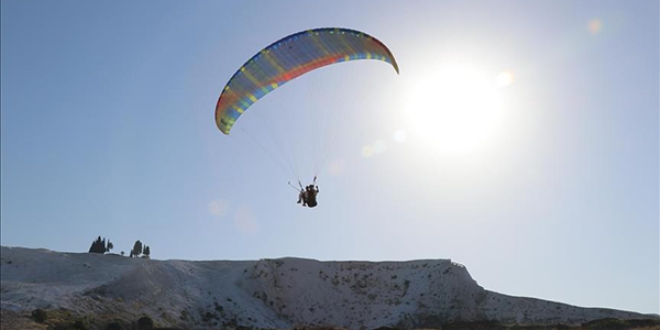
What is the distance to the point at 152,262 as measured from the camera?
46.3 metres

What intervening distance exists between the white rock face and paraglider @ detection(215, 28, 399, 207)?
17.5m

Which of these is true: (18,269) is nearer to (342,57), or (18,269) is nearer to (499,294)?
(342,57)

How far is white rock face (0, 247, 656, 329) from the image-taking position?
3850cm

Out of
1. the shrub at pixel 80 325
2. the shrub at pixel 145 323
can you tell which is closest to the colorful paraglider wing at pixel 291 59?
the shrub at pixel 80 325

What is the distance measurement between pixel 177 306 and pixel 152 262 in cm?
760

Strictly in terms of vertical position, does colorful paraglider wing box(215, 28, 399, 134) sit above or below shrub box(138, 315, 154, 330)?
above

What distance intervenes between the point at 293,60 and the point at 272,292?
28652 mm

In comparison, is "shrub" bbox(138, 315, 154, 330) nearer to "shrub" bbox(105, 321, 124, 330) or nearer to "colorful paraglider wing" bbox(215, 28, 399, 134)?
"shrub" bbox(105, 321, 124, 330)

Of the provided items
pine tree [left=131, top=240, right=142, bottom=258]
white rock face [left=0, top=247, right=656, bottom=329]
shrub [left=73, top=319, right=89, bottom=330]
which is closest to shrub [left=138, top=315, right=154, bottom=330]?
→ white rock face [left=0, top=247, right=656, bottom=329]

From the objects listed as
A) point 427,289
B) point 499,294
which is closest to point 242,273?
point 427,289

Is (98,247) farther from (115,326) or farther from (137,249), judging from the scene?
(115,326)

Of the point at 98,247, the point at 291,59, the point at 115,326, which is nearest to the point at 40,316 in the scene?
the point at 115,326

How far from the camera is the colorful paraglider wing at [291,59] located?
2225cm

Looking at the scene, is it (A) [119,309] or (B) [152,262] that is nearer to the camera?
(A) [119,309]
